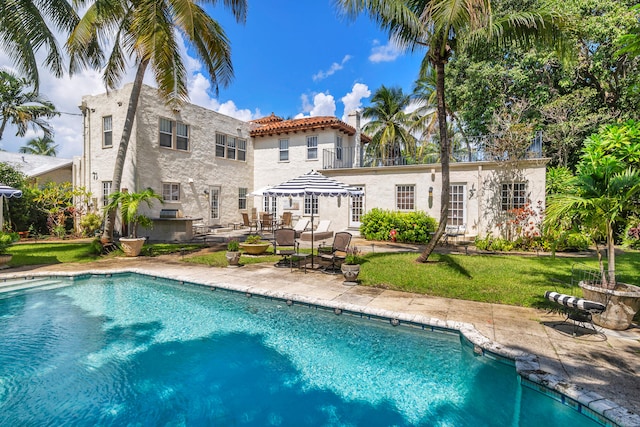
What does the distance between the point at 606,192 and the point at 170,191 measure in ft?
61.0

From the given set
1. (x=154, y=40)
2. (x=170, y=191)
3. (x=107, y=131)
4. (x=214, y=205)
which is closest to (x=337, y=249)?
(x=154, y=40)

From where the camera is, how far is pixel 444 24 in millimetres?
7770

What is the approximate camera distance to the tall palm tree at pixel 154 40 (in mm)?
10766

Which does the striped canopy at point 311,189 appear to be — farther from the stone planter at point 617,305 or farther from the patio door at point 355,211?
the patio door at point 355,211

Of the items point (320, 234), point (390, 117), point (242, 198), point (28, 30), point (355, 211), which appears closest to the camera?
point (28, 30)

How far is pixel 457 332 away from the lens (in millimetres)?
5723

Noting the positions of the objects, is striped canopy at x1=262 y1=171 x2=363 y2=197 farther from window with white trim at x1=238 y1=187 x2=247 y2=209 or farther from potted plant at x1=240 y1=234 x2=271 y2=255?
window with white trim at x1=238 y1=187 x2=247 y2=209

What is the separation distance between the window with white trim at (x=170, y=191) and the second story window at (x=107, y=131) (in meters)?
3.54

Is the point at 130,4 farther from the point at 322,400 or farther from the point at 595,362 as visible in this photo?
the point at 595,362

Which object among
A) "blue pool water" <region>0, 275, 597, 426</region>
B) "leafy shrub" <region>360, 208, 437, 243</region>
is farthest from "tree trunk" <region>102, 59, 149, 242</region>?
"leafy shrub" <region>360, 208, 437, 243</region>

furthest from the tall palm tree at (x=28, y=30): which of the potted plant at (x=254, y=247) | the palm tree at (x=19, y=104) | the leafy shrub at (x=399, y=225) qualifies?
the leafy shrub at (x=399, y=225)

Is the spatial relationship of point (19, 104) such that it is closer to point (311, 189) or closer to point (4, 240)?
point (4, 240)

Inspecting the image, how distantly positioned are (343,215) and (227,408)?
1537cm

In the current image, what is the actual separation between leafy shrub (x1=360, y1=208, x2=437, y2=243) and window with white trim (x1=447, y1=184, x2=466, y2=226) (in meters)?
1.27
